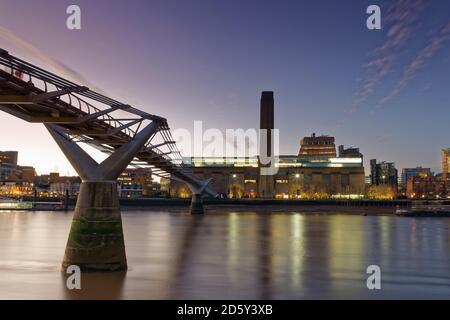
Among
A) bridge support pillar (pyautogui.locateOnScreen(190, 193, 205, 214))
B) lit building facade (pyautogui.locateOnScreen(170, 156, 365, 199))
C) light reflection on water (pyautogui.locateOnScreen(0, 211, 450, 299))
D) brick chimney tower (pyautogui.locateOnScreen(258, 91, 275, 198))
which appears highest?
brick chimney tower (pyautogui.locateOnScreen(258, 91, 275, 198))

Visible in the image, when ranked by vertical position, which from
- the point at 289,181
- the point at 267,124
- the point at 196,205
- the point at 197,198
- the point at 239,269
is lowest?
the point at 239,269

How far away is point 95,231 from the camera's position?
899 inches

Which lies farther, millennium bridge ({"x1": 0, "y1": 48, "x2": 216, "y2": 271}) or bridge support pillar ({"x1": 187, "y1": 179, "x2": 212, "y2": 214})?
bridge support pillar ({"x1": 187, "y1": 179, "x2": 212, "y2": 214})

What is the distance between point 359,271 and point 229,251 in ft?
43.2

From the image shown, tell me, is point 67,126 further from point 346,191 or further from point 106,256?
point 346,191

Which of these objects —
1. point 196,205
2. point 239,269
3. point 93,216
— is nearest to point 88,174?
point 93,216

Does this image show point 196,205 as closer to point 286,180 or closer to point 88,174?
point 88,174

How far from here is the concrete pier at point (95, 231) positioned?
22.7 metres

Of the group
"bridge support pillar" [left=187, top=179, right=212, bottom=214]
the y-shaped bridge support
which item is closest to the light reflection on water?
the y-shaped bridge support

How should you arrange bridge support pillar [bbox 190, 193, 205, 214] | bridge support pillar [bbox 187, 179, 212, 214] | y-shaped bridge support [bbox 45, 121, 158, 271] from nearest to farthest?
y-shaped bridge support [bbox 45, 121, 158, 271], bridge support pillar [bbox 187, 179, 212, 214], bridge support pillar [bbox 190, 193, 205, 214]

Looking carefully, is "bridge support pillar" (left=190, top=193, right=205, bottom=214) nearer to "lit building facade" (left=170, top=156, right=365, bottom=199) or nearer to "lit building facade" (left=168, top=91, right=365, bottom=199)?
"lit building facade" (left=168, top=91, right=365, bottom=199)

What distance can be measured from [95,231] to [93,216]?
767mm

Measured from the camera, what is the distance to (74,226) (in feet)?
75.2

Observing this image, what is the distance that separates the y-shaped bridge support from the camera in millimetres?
22734
